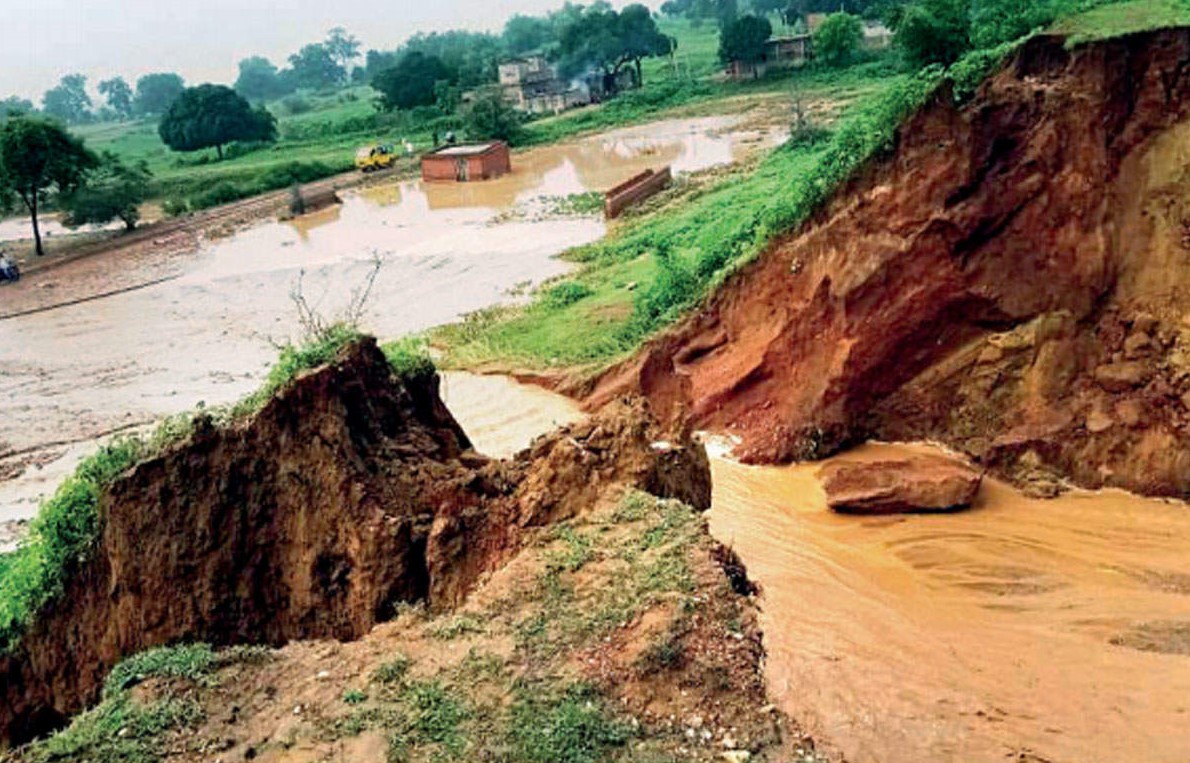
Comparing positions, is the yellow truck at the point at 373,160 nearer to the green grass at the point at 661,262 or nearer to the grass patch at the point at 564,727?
the green grass at the point at 661,262

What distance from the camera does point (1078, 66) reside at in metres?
14.1

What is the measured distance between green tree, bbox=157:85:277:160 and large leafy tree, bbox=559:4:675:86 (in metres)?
23.6

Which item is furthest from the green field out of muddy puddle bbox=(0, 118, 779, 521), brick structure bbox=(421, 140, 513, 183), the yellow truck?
muddy puddle bbox=(0, 118, 779, 521)

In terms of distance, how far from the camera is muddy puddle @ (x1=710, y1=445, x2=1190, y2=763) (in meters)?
8.24

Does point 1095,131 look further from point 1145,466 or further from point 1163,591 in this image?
point 1163,591

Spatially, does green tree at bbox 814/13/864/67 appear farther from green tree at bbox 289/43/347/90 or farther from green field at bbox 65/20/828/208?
green tree at bbox 289/43/347/90

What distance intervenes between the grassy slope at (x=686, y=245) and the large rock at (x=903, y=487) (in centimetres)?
458

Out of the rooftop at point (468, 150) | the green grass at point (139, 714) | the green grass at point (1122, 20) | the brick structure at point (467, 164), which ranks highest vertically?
the green grass at point (1122, 20)

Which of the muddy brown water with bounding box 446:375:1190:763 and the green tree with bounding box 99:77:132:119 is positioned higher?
the green tree with bounding box 99:77:132:119

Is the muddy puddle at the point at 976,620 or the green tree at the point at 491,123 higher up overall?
the green tree at the point at 491,123

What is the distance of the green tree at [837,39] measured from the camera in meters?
66.2

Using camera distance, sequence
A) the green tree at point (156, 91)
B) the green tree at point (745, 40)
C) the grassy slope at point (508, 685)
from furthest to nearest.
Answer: the green tree at point (156, 91) < the green tree at point (745, 40) < the grassy slope at point (508, 685)

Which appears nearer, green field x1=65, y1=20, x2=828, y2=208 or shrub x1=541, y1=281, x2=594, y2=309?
shrub x1=541, y1=281, x2=594, y2=309

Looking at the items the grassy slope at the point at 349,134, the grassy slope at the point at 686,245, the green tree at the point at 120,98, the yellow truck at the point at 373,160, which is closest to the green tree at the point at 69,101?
the green tree at the point at 120,98
